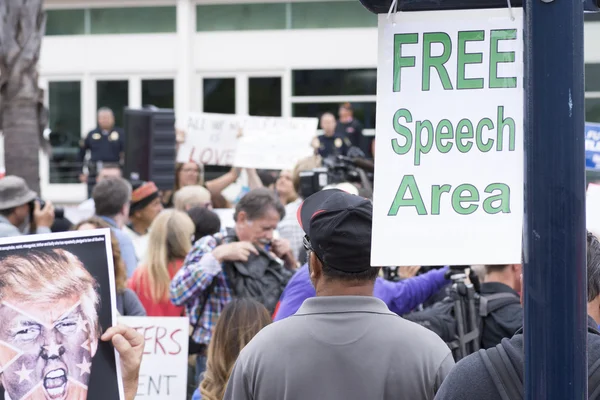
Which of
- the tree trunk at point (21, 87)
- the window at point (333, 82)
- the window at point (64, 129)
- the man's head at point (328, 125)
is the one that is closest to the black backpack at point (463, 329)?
the tree trunk at point (21, 87)

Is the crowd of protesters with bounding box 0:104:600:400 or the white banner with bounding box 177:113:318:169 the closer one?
Result: the crowd of protesters with bounding box 0:104:600:400

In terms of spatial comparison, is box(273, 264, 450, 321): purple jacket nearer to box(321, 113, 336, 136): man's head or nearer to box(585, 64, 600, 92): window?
box(321, 113, 336, 136): man's head

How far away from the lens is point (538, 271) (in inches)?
74.8

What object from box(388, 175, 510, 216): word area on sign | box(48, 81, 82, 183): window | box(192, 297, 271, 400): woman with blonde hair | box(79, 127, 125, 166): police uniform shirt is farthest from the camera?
box(48, 81, 82, 183): window

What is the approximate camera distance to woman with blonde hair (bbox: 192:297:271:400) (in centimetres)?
427

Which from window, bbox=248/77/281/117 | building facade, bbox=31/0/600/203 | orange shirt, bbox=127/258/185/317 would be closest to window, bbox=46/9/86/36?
building facade, bbox=31/0/600/203

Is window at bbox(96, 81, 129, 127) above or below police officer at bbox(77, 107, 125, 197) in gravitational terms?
above

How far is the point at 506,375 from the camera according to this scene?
2342 mm

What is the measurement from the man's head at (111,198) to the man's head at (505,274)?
2964 mm

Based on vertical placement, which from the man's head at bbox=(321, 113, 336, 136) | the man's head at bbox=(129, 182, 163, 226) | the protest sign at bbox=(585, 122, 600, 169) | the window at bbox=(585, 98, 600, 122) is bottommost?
the man's head at bbox=(129, 182, 163, 226)

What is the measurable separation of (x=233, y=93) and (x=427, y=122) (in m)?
20.5

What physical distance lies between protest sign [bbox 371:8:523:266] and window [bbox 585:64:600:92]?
61.0 feet

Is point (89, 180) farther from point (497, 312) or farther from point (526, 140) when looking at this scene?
point (526, 140)

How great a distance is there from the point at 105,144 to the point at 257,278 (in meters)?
13.7
